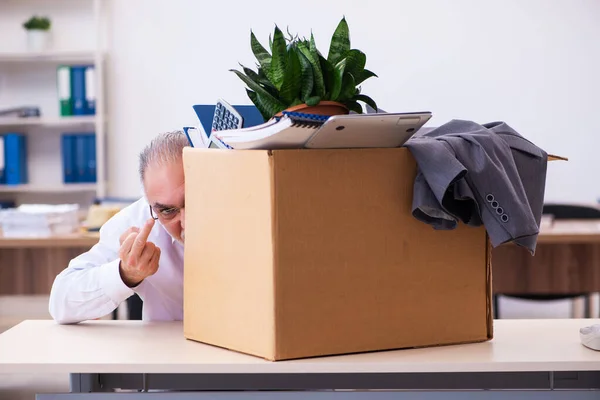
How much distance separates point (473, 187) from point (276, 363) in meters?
0.42

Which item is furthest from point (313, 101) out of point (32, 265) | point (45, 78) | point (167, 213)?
point (45, 78)

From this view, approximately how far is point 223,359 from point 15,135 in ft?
15.5

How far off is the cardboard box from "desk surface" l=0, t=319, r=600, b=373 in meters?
0.03

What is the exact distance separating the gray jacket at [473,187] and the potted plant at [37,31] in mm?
4858

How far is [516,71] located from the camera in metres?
5.81

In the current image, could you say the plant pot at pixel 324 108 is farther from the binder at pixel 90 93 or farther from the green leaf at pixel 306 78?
the binder at pixel 90 93

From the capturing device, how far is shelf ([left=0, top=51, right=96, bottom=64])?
5.61 m


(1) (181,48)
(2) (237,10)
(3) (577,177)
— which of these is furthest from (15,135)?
(3) (577,177)

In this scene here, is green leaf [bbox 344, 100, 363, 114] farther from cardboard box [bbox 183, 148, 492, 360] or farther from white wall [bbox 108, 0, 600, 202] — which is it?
white wall [bbox 108, 0, 600, 202]

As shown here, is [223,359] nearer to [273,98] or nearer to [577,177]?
[273,98]

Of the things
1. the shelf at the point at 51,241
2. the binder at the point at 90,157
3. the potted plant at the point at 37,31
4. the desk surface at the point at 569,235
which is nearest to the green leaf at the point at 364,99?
the desk surface at the point at 569,235

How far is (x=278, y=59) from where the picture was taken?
1.34 m

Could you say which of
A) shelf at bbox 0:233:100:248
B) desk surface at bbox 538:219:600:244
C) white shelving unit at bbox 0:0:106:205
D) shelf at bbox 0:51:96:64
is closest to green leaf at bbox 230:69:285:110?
desk surface at bbox 538:219:600:244

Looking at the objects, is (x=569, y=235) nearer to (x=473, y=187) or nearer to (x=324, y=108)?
(x=473, y=187)
